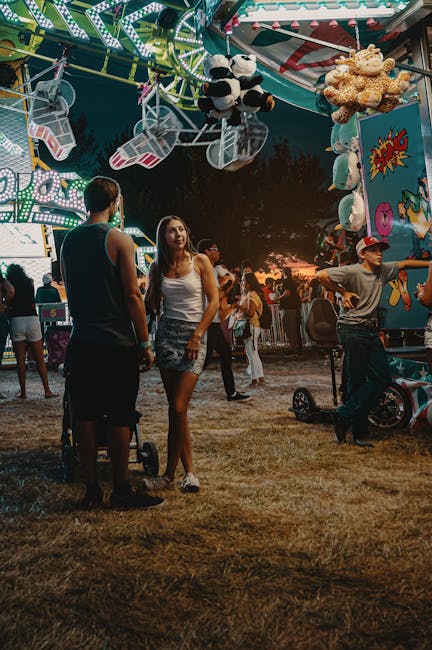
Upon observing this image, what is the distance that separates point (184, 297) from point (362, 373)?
83.7 inches

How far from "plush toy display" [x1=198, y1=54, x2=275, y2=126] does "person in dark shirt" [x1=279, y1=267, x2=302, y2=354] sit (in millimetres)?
8404

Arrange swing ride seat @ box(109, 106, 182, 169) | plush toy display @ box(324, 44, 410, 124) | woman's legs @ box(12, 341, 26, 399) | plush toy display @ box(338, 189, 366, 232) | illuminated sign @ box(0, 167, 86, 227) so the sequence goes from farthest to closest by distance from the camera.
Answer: illuminated sign @ box(0, 167, 86, 227)
swing ride seat @ box(109, 106, 182, 169)
woman's legs @ box(12, 341, 26, 399)
plush toy display @ box(338, 189, 366, 232)
plush toy display @ box(324, 44, 410, 124)

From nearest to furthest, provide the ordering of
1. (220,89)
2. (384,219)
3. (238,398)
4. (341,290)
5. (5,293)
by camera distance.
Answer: (341,290) → (384,219) → (220,89) → (238,398) → (5,293)

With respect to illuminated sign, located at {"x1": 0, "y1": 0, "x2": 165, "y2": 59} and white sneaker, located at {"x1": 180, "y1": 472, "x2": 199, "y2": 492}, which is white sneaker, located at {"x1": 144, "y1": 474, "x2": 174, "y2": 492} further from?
illuminated sign, located at {"x1": 0, "y1": 0, "x2": 165, "y2": 59}

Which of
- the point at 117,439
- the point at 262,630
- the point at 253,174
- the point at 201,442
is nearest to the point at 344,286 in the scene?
the point at 201,442

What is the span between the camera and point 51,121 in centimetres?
1474

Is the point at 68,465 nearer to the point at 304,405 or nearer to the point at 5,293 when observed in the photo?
the point at 304,405

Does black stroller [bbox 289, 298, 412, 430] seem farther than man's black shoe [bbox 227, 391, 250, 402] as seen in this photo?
No

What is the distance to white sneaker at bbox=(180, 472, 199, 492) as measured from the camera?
4.01m

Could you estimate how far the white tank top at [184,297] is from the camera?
416 centimetres

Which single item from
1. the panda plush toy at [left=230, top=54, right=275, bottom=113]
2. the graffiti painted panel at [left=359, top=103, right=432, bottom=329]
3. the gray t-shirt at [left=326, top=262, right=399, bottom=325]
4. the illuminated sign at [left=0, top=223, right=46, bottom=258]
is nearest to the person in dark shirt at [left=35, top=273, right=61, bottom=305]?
the illuminated sign at [left=0, top=223, right=46, bottom=258]

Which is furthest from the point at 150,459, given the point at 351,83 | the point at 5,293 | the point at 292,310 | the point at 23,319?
the point at 292,310

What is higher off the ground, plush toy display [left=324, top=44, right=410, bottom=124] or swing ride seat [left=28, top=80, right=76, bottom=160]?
swing ride seat [left=28, top=80, right=76, bottom=160]

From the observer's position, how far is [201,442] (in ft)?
18.6
